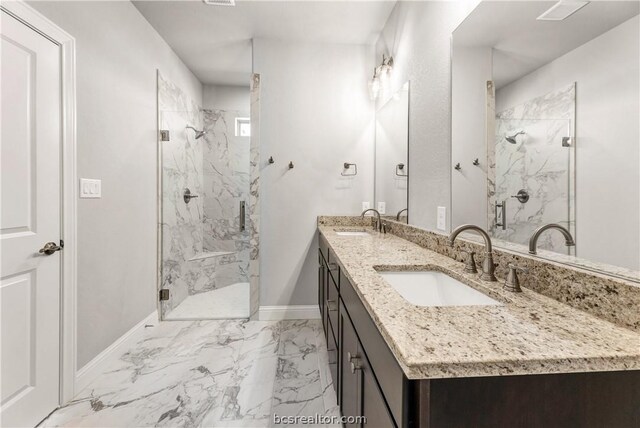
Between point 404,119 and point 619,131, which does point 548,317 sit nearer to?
point 619,131

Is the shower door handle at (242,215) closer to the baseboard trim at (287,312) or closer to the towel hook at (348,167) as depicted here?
the baseboard trim at (287,312)

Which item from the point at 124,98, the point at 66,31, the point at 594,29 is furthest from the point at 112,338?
the point at 594,29

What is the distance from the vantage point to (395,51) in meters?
2.43

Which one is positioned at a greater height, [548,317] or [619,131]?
[619,131]

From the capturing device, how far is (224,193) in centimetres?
366

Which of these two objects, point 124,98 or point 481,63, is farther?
point 124,98

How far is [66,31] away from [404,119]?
2.10 meters

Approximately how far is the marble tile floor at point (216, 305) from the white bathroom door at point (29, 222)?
1.34 m

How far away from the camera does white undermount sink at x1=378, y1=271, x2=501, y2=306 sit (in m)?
1.15

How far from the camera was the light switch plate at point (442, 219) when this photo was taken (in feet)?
5.52

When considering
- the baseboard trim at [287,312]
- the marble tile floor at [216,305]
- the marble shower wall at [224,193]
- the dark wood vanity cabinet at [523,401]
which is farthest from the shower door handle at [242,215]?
the dark wood vanity cabinet at [523,401]

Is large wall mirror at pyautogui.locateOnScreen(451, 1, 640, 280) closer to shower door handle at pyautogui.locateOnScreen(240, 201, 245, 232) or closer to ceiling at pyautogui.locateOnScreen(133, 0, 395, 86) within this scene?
ceiling at pyautogui.locateOnScreen(133, 0, 395, 86)

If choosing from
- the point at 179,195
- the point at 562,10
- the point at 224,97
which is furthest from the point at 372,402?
the point at 224,97

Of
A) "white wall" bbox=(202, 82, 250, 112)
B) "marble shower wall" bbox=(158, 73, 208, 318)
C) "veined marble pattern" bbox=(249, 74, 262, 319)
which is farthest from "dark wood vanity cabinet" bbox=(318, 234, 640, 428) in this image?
"white wall" bbox=(202, 82, 250, 112)
